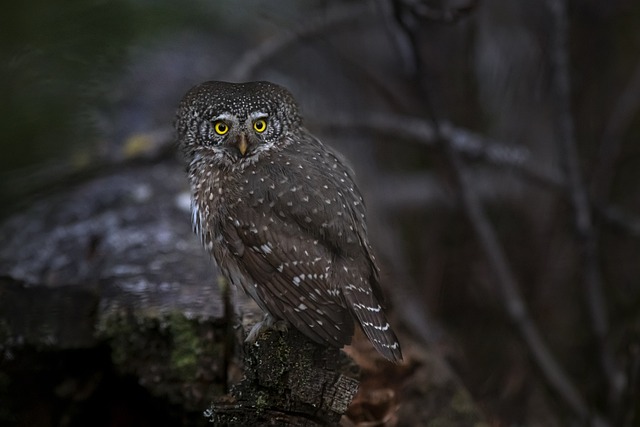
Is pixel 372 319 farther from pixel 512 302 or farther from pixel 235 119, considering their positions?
pixel 512 302

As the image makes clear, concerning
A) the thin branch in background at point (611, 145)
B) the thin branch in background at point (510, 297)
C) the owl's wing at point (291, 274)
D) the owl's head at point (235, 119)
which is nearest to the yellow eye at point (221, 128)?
the owl's head at point (235, 119)

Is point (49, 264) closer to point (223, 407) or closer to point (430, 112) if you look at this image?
point (223, 407)

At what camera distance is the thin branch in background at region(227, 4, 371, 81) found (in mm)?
5105

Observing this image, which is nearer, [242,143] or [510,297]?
[242,143]

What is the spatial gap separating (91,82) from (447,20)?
6.89ft

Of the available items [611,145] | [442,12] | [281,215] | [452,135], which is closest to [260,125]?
[281,215]

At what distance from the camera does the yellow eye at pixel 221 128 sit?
117 inches

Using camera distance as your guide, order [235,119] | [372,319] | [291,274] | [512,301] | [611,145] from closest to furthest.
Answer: [372,319] < [291,274] < [235,119] < [512,301] < [611,145]

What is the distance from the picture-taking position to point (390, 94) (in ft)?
19.0

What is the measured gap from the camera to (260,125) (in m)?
2.98

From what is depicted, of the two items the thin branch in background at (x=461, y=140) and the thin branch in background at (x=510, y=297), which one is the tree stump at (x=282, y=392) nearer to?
the thin branch in background at (x=510, y=297)

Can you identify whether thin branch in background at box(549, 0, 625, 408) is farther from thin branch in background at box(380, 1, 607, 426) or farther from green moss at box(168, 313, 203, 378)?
green moss at box(168, 313, 203, 378)

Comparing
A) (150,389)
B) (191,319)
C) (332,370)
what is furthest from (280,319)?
(150,389)

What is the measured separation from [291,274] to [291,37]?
306 cm
